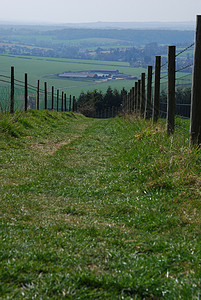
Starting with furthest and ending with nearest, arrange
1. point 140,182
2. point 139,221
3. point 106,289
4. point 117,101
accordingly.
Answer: point 117,101
point 140,182
point 139,221
point 106,289

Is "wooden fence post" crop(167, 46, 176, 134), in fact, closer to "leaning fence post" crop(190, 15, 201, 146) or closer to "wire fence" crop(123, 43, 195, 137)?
"wire fence" crop(123, 43, 195, 137)

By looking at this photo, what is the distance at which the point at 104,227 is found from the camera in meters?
4.63

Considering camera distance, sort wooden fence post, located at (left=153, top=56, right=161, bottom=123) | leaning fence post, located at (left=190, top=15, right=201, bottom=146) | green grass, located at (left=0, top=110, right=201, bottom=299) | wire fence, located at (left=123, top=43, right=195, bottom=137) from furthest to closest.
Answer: wooden fence post, located at (left=153, top=56, right=161, bottom=123) < wire fence, located at (left=123, top=43, right=195, bottom=137) < leaning fence post, located at (left=190, top=15, right=201, bottom=146) < green grass, located at (left=0, top=110, right=201, bottom=299)

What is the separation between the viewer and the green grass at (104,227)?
318cm

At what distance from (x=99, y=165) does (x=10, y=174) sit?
2356 mm

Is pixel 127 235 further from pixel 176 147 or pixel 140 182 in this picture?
pixel 176 147

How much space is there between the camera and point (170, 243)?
4062mm

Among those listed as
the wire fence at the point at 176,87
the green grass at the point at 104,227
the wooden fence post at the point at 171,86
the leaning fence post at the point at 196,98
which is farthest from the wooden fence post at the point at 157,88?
the leaning fence post at the point at 196,98

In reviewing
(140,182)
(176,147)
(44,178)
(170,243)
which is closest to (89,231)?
(170,243)

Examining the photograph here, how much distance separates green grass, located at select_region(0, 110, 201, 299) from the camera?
10.4 ft

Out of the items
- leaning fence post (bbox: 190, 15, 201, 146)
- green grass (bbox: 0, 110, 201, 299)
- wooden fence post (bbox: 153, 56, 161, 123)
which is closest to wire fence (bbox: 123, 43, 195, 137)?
wooden fence post (bbox: 153, 56, 161, 123)

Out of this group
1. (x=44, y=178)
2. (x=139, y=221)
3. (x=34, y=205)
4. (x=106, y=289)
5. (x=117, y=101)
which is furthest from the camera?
(x=117, y=101)

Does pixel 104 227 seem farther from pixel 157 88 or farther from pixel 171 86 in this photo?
pixel 157 88

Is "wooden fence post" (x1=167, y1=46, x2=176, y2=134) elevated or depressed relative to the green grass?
elevated
